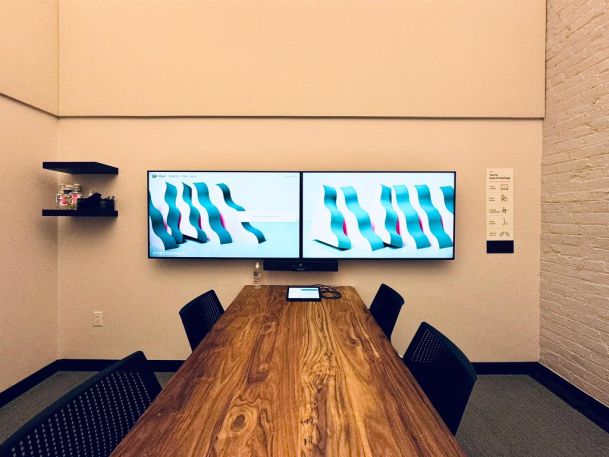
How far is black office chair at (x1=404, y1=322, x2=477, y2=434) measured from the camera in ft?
3.42

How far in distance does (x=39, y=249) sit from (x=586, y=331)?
4207 mm

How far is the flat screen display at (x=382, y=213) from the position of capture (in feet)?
9.05

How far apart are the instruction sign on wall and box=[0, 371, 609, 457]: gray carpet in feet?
3.70

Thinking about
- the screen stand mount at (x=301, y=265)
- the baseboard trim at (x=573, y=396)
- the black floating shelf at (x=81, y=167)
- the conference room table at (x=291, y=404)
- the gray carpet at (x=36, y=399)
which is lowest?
the gray carpet at (x=36, y=399)

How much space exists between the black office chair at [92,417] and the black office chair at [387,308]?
1.29 meters

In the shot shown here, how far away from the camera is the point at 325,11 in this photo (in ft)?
9.46

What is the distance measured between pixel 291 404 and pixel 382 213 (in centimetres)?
201

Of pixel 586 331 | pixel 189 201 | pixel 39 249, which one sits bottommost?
pixel 586 331

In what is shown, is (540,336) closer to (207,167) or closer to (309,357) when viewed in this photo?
(309,357)

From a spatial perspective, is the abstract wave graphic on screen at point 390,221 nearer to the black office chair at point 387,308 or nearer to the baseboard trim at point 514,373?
the black office chair at point 387,308

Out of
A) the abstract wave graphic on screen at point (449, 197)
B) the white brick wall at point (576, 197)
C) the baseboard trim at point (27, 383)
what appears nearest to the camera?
the white brick wall at point (576, 197)

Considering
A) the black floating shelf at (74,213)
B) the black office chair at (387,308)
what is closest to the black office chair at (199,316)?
the black office chair at (387,308)

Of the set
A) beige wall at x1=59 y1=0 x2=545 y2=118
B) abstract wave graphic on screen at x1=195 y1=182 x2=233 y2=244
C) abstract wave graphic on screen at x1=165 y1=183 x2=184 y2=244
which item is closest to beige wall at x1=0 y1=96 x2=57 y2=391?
beige wall at x1=59 y1=0 x2=545 y2=118

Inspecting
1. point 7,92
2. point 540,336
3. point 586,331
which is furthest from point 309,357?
point 7,92
